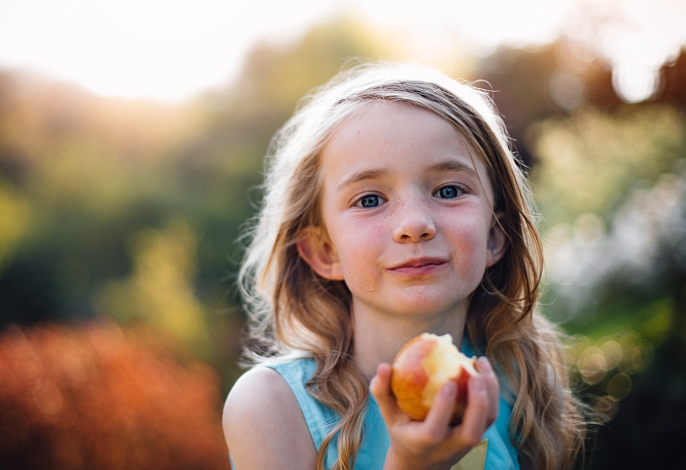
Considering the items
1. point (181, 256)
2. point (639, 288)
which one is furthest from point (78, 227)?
point (639, 288)

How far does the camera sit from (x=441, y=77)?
1.92 meters

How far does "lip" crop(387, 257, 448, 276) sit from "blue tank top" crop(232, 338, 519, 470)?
45 centimetres

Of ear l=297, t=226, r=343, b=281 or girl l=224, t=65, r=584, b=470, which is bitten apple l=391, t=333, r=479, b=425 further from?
ear l=297, t=226, r=343, b=281

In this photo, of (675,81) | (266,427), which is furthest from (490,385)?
(675,81)

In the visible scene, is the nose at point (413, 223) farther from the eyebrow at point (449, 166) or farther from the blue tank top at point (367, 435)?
the blue tank top at point (367, 435)

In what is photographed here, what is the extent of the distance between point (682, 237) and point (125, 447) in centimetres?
414

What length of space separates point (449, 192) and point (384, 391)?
660 mm

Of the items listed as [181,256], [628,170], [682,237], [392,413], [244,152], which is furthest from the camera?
[244,152]

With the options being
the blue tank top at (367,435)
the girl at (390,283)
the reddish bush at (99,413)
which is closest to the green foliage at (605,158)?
the girl at (390,283)

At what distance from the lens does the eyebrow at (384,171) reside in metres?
1.57

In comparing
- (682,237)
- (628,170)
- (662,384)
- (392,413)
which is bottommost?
(662,384)

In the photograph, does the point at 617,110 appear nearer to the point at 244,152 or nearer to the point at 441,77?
the point at 244,152

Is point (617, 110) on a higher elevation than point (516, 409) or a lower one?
higher

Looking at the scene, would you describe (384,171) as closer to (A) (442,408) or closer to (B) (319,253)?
(B) (319,253)
